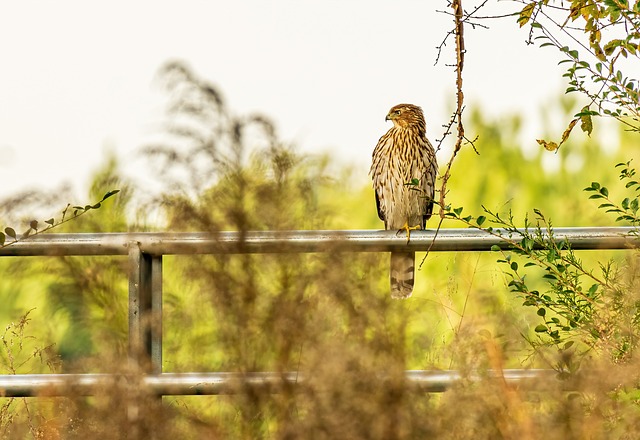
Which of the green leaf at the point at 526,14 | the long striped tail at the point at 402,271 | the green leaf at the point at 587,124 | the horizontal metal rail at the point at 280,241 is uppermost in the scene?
the green leaf at the point at 526,14

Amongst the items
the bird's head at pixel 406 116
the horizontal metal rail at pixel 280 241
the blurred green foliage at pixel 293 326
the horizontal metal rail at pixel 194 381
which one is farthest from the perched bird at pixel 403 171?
the horizontal metal rail at pixel 194 381

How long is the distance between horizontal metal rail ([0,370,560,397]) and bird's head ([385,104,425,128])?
305cm

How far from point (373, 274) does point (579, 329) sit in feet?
1.38

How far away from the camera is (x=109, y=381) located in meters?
1.75

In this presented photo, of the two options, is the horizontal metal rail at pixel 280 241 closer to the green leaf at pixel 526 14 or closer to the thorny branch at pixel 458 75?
the thorny branch at pixel 458 75

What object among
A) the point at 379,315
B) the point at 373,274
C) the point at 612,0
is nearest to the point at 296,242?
the point at 373,274

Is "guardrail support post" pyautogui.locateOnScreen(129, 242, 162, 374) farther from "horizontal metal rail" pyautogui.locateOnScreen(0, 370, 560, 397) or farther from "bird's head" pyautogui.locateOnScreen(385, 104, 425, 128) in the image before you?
"bird's head" pyautogui.locateOnScreen(385, 104, 425, 128)

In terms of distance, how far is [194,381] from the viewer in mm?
2078

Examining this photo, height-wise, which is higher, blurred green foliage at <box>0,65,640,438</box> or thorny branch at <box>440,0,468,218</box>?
thorny branch at <box>440,0,468,218</box>

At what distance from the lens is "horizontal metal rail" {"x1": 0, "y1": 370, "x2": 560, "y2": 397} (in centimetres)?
167

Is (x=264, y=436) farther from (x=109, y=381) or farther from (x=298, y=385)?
(x=109, y=381)

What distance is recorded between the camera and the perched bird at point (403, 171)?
15.0 feet

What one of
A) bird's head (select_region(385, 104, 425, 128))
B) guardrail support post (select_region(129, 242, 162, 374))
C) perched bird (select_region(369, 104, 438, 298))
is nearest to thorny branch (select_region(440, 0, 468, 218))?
guardrail support post (select_region(129, 242, 162, 374))

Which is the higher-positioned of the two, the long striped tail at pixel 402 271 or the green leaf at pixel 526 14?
the green leaf at pixel 526 14
